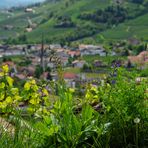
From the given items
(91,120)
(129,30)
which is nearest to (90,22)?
(129,30)

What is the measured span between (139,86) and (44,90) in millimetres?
933

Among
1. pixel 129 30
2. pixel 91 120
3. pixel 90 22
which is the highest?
pixel 91 120

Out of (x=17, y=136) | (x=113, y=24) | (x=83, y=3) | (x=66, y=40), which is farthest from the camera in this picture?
(x=83, y=3)

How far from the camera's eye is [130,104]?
3.56 m

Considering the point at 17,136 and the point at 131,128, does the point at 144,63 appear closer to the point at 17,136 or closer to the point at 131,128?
the point at 131,128

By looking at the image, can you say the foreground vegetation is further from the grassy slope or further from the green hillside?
the green hillside

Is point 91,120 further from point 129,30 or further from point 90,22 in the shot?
point 90,22

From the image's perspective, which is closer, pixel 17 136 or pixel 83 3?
pixel 17 136

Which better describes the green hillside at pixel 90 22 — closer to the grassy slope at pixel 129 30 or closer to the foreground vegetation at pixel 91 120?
the grassy slope at pixel 129 30

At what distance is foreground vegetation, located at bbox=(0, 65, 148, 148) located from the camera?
11.5 feet

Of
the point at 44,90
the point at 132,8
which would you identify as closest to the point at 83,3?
the point at 132,8

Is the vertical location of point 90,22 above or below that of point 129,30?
above

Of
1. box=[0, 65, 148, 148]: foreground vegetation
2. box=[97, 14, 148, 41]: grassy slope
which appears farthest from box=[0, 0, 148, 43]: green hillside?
box=[0, 65, 148, 148]: foreground vegetation

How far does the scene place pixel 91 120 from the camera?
373 cm
